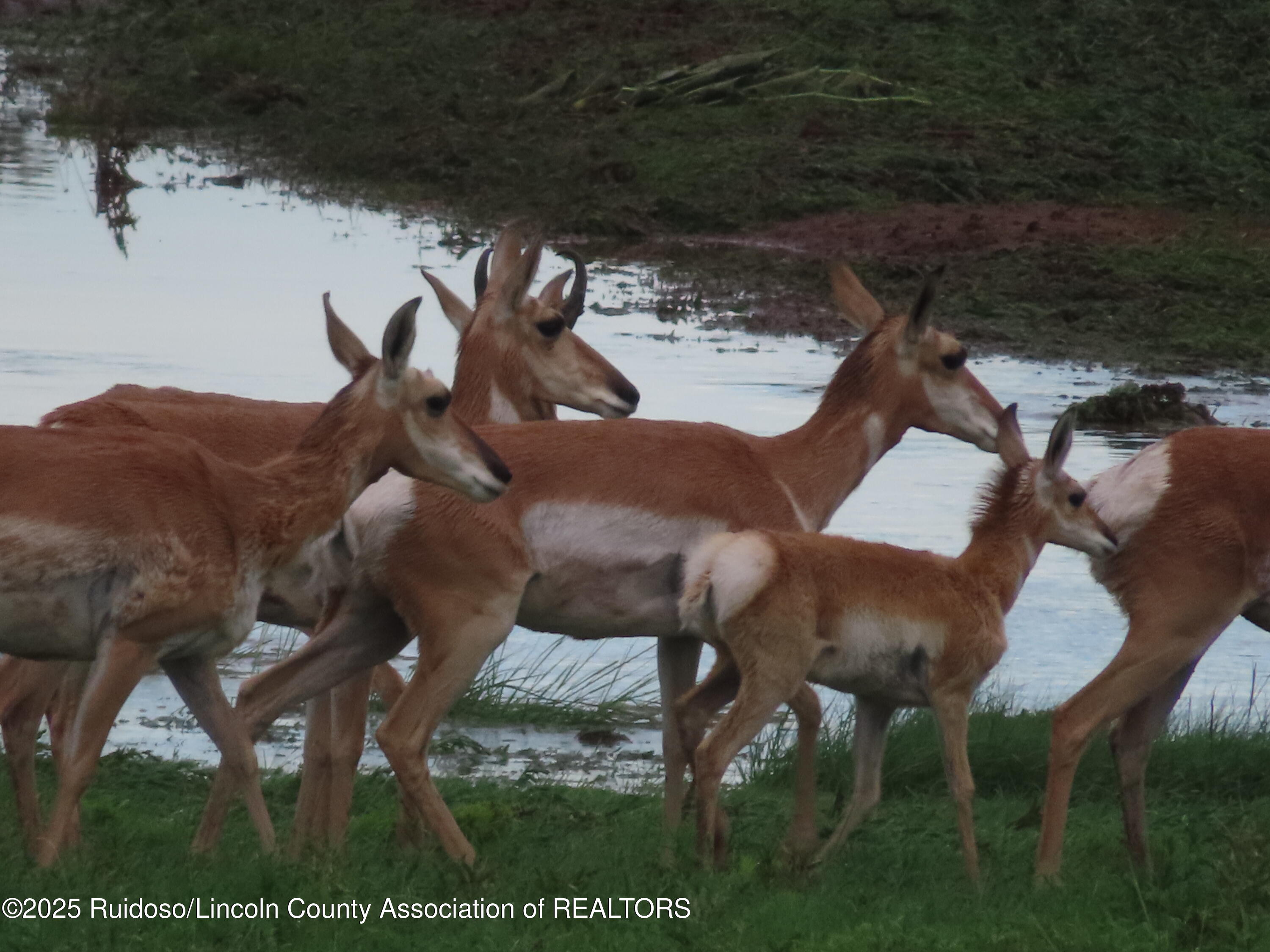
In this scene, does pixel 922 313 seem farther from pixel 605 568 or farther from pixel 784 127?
pixel 784 127

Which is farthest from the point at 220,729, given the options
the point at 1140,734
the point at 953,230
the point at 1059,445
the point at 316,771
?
the point at 953,230

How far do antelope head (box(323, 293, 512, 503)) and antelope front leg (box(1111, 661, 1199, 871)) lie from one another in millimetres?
2348

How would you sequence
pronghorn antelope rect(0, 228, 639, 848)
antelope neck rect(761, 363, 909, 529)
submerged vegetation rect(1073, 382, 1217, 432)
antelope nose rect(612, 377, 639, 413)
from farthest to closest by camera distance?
submerged vegetation rect(1073, 382, 1217, 432)
antelope nose rect(612, 377, 639, 413)
antelope neck rect(761, 363, 909, 529)
pronghorn antelope rect(0, 228, 639, 848)

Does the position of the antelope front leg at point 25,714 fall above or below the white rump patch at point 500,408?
below

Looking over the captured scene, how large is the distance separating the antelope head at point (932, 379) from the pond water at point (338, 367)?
1.26m

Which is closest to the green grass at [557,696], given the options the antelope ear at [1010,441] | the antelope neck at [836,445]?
the antelope neck at [836,445]

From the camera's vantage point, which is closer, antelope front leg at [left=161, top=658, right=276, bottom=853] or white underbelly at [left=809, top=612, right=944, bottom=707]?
antelope front leg at [left=161, top=658, right=276, bottom=853]

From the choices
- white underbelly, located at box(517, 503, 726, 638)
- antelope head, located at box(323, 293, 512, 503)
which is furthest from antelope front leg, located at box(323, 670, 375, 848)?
antelope head, located at box(323, 293, 512, 503)

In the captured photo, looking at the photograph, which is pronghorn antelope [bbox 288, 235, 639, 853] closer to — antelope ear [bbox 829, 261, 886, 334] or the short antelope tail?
antelope ear [bbox 829, 261, 886, 334]

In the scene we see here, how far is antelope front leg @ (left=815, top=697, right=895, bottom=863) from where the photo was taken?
7176mm

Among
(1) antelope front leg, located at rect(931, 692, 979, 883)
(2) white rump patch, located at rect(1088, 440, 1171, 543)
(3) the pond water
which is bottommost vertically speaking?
(3) the pond water

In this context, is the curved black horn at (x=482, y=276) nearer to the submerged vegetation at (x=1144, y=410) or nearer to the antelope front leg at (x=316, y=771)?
the antelope front leg at (x=316, y=771)

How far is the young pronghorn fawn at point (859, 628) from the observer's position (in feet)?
22.5

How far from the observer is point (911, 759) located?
28.5ft
